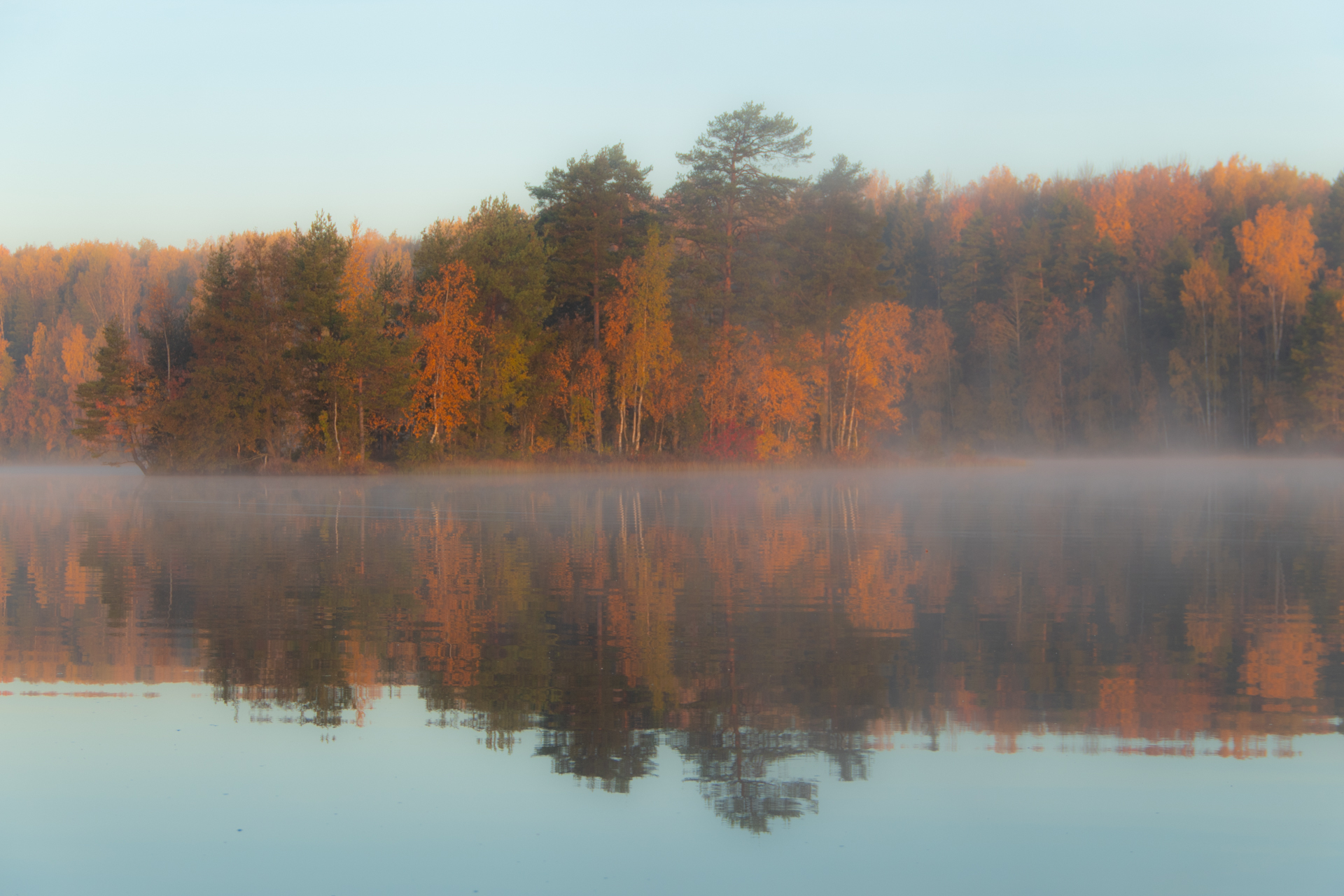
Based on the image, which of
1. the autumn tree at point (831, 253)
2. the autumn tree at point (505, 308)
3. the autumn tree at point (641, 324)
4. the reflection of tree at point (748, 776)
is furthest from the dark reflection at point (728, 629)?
the autumn tree at point (831, 253)

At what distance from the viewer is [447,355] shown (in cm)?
5181

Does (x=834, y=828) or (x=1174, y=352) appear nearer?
(x=834, y=828)

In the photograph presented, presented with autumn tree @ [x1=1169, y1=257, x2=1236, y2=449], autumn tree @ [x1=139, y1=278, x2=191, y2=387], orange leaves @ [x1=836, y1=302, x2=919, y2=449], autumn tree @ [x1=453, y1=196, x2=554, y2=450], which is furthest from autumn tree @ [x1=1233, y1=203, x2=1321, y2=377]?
autumn tree @ [x1=139, y1=278, x2=191, y2=387]

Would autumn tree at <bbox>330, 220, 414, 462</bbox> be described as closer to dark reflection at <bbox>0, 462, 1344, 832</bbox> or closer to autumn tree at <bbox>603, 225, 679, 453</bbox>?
autumn tree at <bbox>603, 225, 679, 453</bbox>

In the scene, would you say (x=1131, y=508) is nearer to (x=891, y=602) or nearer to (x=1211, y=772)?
(x=891, y=602)

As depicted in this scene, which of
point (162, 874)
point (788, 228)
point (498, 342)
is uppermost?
point (788, 228)

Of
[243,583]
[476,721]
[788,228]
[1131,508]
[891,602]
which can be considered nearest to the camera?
[476,721]

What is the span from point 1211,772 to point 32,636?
35.7ft

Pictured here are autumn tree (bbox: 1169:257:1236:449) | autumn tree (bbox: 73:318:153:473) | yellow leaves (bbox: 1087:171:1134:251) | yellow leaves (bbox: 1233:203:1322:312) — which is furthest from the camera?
yellow leaves (bbox: 1087:171:1134:251)

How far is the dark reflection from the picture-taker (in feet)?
23.5

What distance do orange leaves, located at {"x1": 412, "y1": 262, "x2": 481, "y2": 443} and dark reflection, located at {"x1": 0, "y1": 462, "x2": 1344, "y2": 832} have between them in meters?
27.2

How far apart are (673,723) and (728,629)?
3.51 metres

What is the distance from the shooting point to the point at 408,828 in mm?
5328

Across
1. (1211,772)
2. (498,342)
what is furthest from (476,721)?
(498,342)
